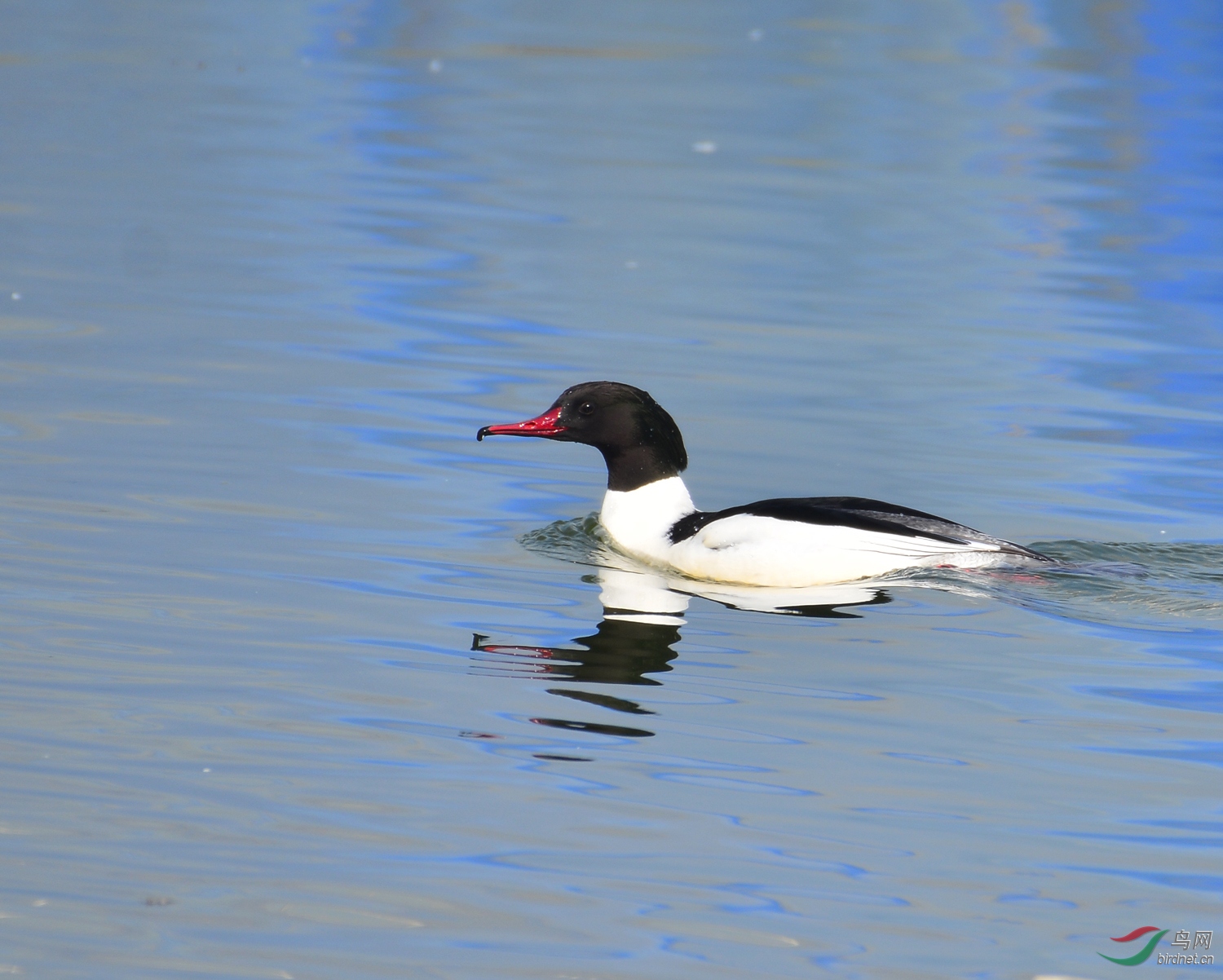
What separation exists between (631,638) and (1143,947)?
8.77 feet

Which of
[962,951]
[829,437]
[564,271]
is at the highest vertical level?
[564,271]

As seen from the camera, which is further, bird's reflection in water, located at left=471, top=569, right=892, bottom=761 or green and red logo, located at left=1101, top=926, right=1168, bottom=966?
bird's reflection in water, located at left=471, top=569, right=892, bottom=761

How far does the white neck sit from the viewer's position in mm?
8109

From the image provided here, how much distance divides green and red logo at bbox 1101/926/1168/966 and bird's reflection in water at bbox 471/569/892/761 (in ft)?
5.56

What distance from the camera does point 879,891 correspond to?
477 cm

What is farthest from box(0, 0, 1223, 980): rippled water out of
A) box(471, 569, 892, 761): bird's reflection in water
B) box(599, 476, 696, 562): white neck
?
box(599, 476, 696, 562): white neck

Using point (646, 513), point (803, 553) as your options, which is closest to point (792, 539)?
point (803, 553)

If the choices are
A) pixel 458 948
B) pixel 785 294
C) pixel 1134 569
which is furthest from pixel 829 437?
pixel 458 948

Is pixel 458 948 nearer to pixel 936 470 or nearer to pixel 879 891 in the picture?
pixel 879 891

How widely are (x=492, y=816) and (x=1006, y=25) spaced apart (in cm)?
3064

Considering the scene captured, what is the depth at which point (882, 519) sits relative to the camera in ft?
24.6

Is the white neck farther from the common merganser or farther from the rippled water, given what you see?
the rippled water

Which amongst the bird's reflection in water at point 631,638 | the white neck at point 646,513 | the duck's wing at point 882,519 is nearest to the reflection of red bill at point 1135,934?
the bird's reflection in water at point 631,638

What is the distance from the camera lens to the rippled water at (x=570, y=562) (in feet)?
15.4
